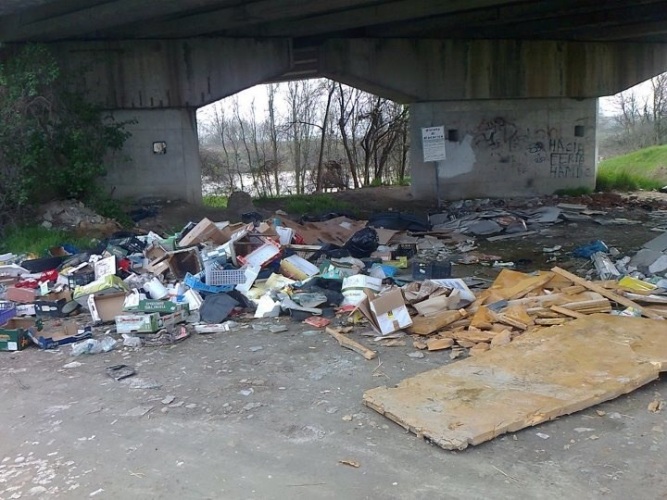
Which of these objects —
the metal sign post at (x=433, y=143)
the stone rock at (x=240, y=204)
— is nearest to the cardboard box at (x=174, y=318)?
the stone rock at (x=240, y=204)

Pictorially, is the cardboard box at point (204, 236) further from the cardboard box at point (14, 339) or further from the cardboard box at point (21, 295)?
the cardboard box at point (14, 339)

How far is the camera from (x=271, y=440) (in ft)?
14.1

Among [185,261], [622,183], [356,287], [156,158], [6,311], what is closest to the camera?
[6,311]

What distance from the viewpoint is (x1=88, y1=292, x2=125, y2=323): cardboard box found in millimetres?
7375

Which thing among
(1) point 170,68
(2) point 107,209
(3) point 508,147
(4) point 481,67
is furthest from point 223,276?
(3) point 508,147

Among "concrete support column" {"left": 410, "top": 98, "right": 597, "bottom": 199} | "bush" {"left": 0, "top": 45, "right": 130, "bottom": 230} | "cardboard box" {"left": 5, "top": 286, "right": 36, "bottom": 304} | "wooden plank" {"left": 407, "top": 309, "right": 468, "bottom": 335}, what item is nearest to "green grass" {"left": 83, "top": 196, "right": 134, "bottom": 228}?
"bush" {"left": 0, "top": 45, "right": 130, "bottom": 230}

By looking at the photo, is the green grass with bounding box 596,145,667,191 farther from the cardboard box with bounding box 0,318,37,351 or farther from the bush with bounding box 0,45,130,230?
the cardboard box with bounding box 0,318,37,351

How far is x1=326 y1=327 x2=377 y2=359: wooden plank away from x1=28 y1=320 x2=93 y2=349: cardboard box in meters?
2.67

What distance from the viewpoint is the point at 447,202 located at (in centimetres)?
1688

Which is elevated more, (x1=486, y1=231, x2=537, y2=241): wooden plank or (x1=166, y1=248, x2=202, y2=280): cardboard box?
(x1=166, y1=248, x2=202, y2=280): cardboard box

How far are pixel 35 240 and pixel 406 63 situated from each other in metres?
9.99

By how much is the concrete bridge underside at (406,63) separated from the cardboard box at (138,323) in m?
5.70

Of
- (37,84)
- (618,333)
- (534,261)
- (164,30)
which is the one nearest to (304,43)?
(164,30)

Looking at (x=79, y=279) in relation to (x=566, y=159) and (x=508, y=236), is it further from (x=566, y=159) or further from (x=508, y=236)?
(x=566, y=159)
